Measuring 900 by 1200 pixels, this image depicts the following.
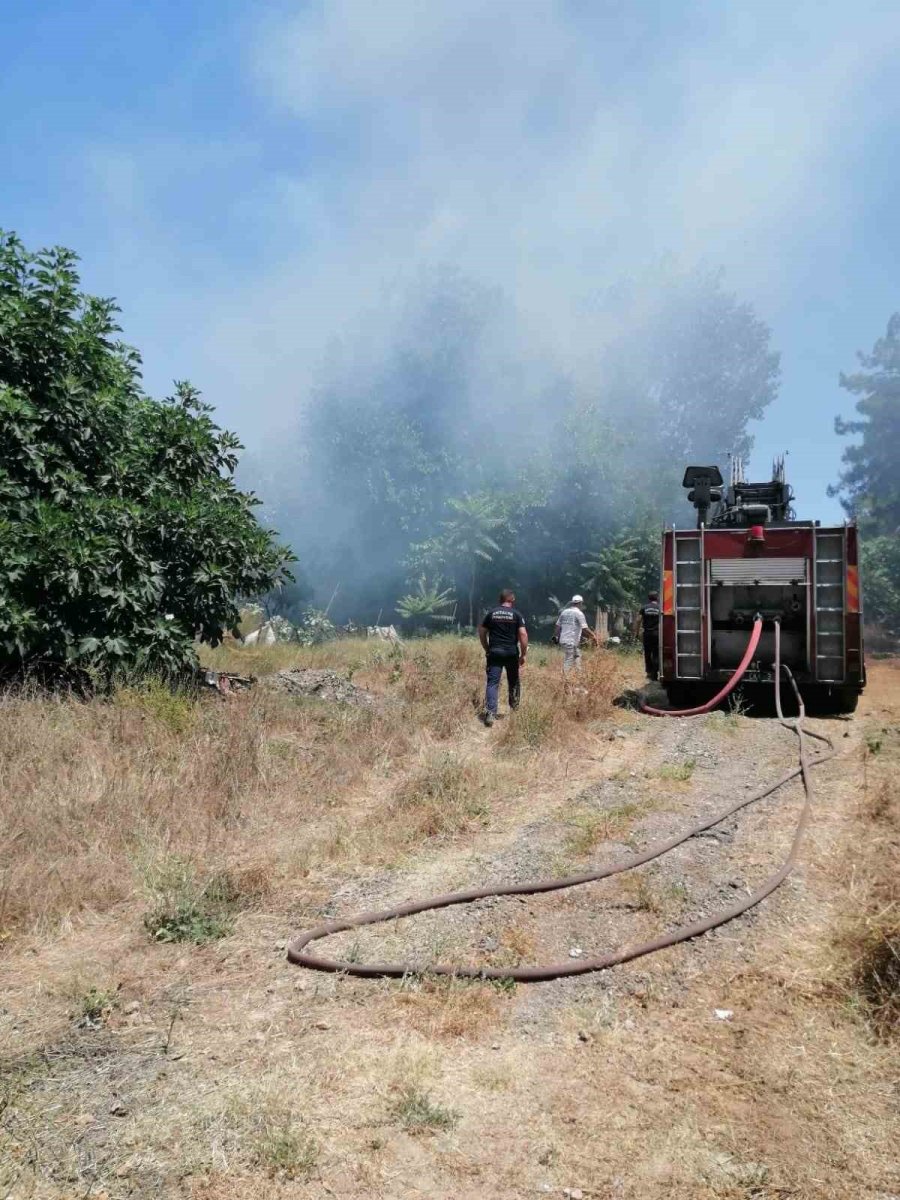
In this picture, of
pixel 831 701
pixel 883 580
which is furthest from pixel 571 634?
pixel 883 580

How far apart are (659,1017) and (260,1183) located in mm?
1584

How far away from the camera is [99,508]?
7684mm

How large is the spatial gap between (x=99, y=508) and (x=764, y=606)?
22.8 ft

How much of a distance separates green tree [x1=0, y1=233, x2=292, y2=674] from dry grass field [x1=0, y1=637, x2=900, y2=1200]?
99cm

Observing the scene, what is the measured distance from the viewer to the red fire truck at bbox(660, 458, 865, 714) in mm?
9398

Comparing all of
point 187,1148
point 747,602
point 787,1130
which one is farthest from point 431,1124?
point 747,602

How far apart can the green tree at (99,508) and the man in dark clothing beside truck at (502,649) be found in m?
2.30

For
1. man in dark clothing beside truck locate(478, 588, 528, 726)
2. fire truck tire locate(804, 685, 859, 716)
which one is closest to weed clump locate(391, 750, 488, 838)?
man in dark clothing beside truck locate(478, 588, 528, 726)

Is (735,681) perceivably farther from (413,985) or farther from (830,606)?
(413,985)

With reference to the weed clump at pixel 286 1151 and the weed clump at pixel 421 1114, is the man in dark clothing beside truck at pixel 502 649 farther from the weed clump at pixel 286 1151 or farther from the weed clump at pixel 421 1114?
the weed clump at pixel 286 1151

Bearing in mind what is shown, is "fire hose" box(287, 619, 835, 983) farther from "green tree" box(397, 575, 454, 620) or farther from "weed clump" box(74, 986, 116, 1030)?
"green tree" box(397, 575, 454, 620)

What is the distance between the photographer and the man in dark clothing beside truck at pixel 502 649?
8945 mm

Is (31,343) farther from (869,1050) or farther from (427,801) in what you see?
(869,1050)

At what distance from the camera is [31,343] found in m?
7.83
